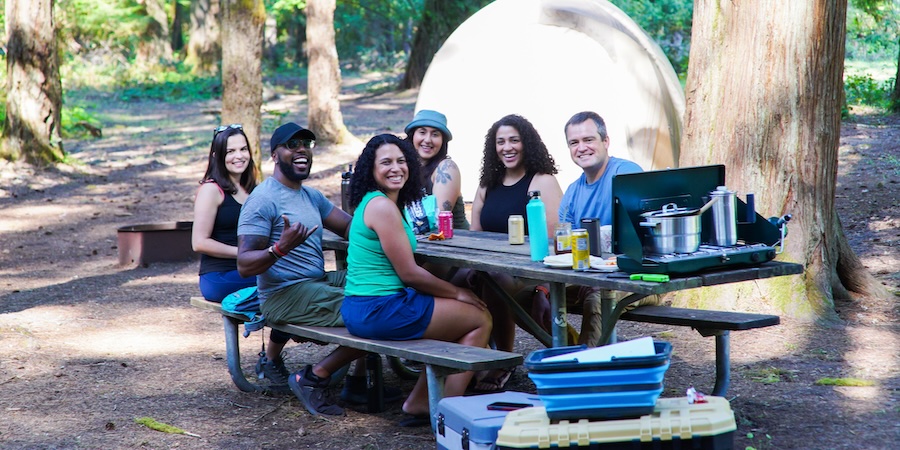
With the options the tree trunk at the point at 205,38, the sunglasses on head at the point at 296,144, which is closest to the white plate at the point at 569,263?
the sunglasses on head at the point at 296,144

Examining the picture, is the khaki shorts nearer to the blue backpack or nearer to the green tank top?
the blue backpack

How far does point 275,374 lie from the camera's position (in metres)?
5.31

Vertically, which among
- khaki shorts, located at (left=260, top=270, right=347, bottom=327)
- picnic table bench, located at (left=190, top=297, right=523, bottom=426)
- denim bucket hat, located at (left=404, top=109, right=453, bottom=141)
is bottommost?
picnic table bench, located at (left=190, top=297, right=523, bottom=426)

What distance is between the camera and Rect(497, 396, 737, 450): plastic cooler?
10.8 ft

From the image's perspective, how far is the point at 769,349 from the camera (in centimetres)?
564

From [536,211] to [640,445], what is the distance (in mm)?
1320

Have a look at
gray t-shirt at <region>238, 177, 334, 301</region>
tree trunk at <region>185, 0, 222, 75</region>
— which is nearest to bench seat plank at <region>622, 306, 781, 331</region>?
gray t-shirt at <region>238, 177, 334, 301</region>

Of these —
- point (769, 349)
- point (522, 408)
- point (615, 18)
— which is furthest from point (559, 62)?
point (522, 408)

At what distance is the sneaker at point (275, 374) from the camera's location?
5.30 metres

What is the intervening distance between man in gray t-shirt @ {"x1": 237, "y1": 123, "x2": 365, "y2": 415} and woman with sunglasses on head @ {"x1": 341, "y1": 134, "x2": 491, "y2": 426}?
0.30 metres

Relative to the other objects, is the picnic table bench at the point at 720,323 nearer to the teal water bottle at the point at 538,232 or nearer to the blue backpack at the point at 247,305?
the teal water bottle at the point at 538,232

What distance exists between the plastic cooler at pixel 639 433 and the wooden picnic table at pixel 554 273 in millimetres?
518

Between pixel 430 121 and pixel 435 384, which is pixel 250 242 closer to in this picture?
pixel 435 384

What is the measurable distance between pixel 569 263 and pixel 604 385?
0.81 meters
